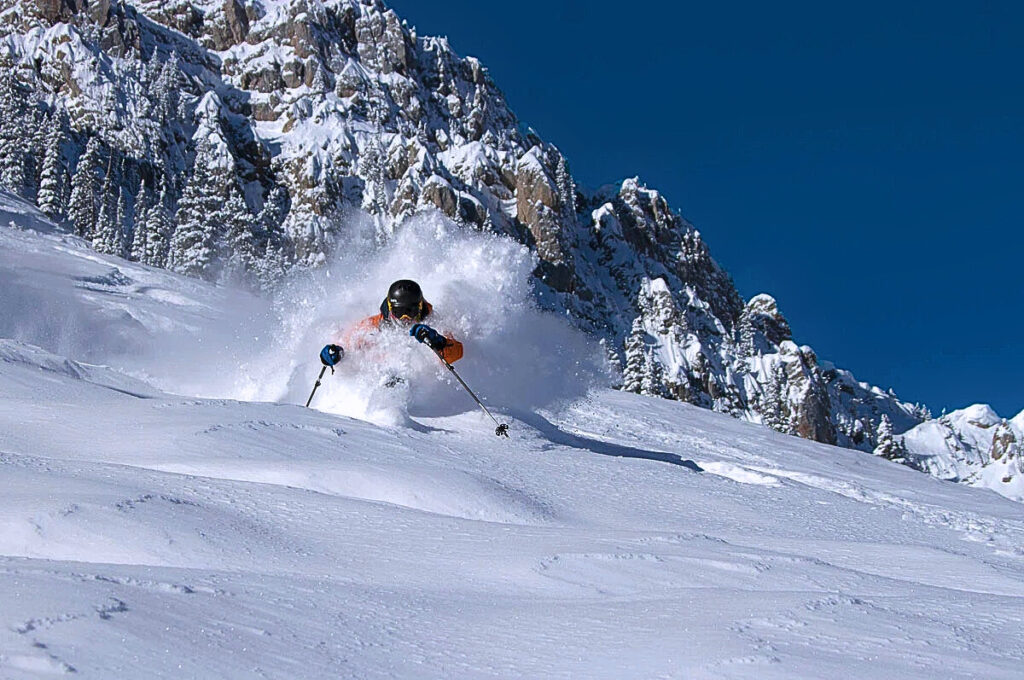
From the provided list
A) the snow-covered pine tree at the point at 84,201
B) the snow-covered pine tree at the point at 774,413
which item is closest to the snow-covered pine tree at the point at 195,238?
the snow-covered pine tree at the point at 84,201

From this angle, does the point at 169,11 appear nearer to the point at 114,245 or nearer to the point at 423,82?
the point at 423,82

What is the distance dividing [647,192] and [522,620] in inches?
4531

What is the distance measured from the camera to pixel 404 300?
11.0 m

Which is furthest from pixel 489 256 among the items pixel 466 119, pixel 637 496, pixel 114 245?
pixel 466 119

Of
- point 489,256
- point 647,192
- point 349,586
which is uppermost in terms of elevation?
point 647,192

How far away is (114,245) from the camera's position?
4756cm

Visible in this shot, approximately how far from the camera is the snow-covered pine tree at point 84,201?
172 feet

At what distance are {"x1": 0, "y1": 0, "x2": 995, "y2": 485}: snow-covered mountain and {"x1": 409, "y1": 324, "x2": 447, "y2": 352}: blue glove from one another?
4013 cm

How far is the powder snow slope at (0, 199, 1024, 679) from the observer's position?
8.98 feet

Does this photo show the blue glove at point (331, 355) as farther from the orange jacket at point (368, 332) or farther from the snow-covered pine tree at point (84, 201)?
the snow-covered pine tree at point (84, 201)

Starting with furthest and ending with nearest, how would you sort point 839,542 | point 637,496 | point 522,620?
1. point 637,496
2. point 839,542
3. point 522,620

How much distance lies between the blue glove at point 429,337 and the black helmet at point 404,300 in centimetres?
48

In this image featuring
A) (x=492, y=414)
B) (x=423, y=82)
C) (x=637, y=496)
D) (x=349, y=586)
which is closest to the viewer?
(x=349, y=586)

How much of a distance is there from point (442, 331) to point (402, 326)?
0.85m
